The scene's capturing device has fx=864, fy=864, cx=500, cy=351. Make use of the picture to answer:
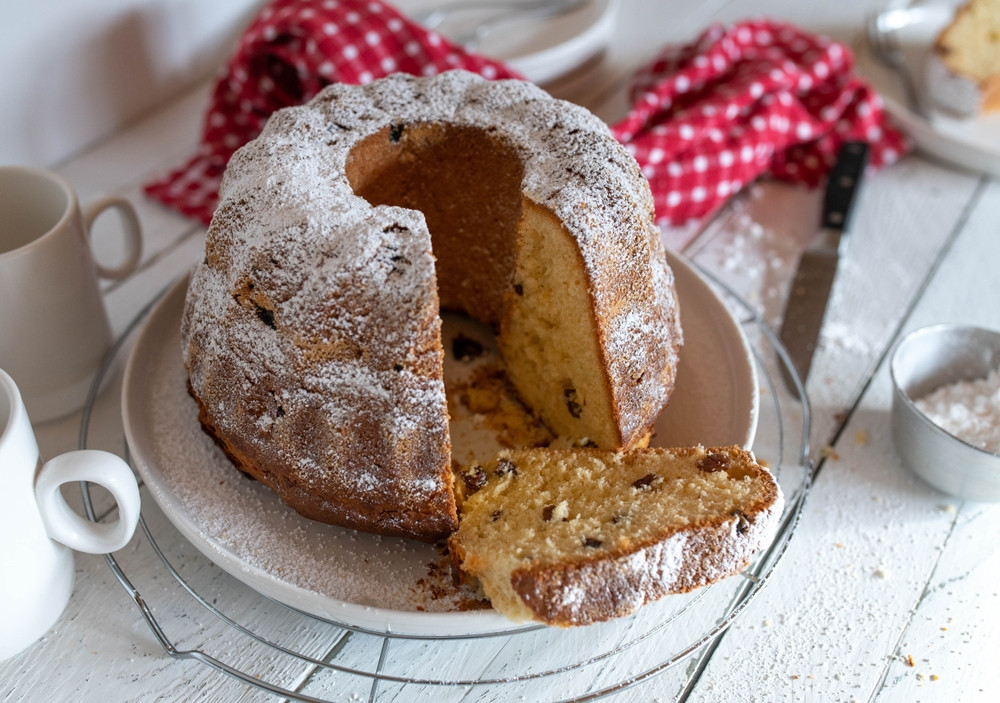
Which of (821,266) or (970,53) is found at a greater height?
(970,53)

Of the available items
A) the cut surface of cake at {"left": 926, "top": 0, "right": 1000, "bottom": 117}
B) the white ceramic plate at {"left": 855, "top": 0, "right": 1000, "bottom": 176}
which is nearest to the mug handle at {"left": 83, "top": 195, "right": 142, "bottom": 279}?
the white ceramic plate at {"left": 855, "top": 0, "right": 1000, "bottom": 176}

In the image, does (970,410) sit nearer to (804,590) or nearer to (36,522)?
(804,590)

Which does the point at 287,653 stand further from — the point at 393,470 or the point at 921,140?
the point at 921,140

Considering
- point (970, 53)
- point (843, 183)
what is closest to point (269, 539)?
point (843, 183)

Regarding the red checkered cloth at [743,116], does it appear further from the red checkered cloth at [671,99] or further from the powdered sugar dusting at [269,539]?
the powdered sugar dusting at [269,539]

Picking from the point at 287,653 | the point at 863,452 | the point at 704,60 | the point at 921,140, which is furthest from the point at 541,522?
the point at 921,140

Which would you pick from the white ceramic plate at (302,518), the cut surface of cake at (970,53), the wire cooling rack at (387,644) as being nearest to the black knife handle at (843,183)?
the cut surface of cake at (970,53)

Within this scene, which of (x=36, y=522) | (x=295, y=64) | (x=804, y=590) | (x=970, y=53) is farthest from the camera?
(x=970, y=53)
